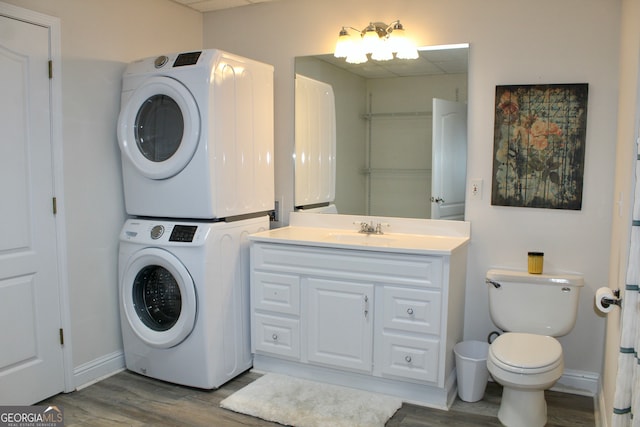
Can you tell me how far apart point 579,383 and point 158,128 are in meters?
2.85

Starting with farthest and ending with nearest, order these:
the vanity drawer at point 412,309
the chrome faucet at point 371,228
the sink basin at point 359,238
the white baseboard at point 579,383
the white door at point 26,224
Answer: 1. the chrome faucet at point 371,228
2. the sink basin at point 359,238
3. the white baseboard at point 579,383
4. the vanity drawer at point 412,309
5. the white door at point 26,224

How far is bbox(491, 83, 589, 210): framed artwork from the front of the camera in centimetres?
283

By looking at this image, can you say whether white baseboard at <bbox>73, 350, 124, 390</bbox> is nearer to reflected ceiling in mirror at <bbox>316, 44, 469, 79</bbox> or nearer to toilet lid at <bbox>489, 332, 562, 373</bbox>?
toilet lid at <bbox>489, 332, 562, 373</bbox>

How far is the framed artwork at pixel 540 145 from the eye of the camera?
283 cm

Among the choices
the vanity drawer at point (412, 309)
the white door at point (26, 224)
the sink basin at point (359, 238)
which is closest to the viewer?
the white door at point (26, 224)

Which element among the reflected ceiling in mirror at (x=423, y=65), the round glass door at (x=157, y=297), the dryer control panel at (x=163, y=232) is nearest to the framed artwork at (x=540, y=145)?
the reflected ceiling in mirror at (x=423, y=65)

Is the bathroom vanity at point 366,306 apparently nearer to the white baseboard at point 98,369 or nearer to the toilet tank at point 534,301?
the toilet tank at point 534,301

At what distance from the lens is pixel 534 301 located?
2.80 metres

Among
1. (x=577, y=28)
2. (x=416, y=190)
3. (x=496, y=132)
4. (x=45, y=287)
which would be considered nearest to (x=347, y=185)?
(x=416, y=190)

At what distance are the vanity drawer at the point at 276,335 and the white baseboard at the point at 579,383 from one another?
5.02 feet

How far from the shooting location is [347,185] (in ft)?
11.2

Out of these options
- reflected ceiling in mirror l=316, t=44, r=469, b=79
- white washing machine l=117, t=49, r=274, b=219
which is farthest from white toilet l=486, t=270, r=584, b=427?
white washing machine l=117, t=49, r=274, b=219

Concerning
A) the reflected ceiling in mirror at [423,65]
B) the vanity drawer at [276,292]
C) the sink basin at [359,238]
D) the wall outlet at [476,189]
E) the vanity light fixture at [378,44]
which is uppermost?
the vanity light fixture at [378,44]

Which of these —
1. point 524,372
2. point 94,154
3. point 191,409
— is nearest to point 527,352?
point 524,372
